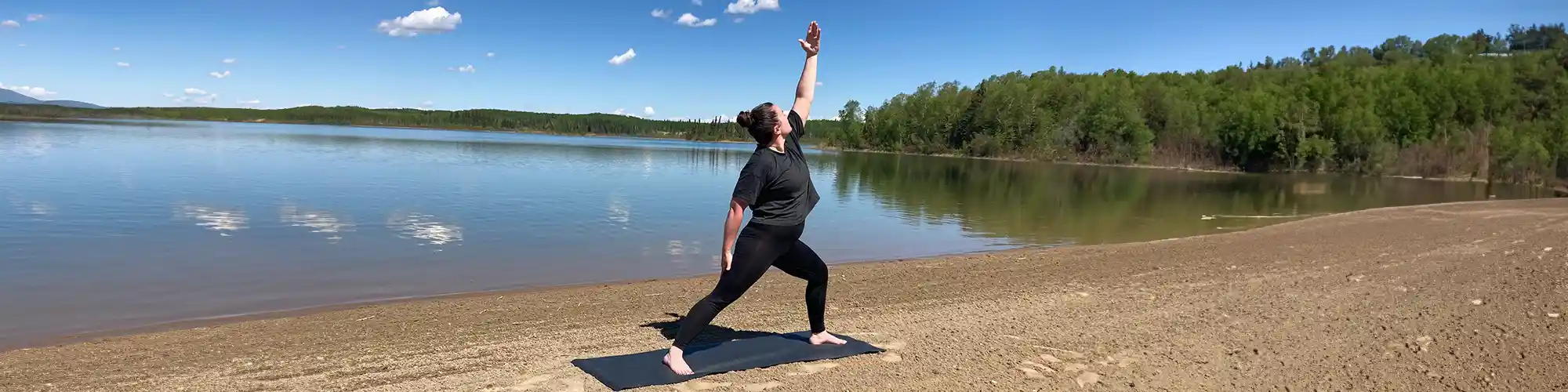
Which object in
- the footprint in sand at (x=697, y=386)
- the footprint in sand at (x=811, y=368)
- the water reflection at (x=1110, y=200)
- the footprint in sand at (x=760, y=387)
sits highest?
the footprint in sand at (x=811, y=368)

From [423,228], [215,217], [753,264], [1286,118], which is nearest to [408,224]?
[423,228]

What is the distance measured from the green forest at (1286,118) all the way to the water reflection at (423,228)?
5632 cm

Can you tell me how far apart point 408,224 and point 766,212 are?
13964mm

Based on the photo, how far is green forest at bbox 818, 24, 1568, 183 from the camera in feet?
200

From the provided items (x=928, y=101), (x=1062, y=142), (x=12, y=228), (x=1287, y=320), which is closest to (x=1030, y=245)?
(x=1287, y=320)

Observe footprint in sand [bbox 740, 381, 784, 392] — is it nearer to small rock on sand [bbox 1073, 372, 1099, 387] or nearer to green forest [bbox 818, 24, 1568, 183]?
small rock on sand [bbox 1073, 372, 1099, 387]

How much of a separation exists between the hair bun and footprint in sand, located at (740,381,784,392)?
4.92 ft

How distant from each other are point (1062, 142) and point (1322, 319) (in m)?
88.1

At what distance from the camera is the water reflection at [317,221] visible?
15852 mm

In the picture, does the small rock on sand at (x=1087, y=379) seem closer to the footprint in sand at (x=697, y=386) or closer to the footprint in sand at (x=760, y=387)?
the footprint in sand at (x=760, y=387)

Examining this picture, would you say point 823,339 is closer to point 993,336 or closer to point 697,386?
point 697,386

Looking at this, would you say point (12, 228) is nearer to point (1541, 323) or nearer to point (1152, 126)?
point (1541, 323)

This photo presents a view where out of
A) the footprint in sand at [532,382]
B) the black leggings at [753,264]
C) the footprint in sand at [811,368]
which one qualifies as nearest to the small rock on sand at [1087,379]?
the footprint in sand at [811,368]

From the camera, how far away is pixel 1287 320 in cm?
732
